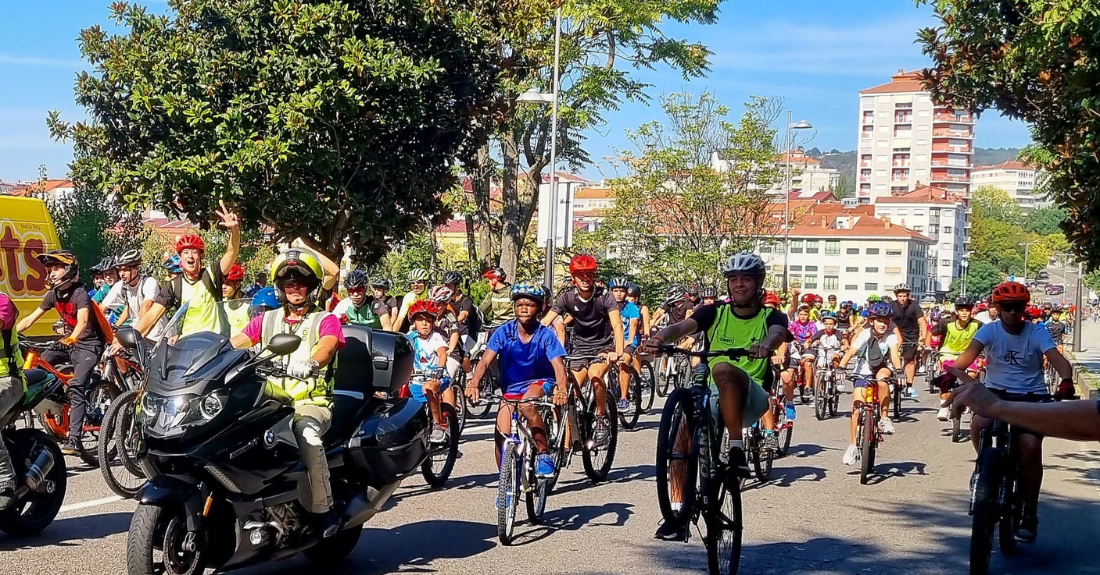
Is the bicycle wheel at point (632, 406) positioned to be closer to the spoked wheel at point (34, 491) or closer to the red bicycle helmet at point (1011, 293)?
the red bicycle helmet at point (1011, 293)

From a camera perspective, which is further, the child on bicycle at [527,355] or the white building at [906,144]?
the white building at [906,144]

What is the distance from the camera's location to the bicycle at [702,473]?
662 centimetres

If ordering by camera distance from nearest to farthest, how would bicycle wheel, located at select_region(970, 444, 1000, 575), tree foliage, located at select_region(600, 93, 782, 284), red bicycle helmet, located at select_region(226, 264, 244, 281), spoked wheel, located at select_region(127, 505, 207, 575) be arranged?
spoked wheel, located at select_region(127, 505, 207, 575)
bicycle wheel, located at select_region(970, 444, 1000, 575)
red bicycle helmet, located at select_region(226, 264, 244, 281)
tree foliage, located at select_region(600, 93, 782, 284)

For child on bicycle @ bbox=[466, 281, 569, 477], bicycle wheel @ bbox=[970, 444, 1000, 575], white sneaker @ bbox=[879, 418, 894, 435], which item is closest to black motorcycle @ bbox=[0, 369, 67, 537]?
child on bicycle @ bbox=[466, 281, 569, 477]

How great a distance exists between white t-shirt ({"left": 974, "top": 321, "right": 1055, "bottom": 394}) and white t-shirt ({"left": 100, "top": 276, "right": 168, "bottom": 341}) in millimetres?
7103

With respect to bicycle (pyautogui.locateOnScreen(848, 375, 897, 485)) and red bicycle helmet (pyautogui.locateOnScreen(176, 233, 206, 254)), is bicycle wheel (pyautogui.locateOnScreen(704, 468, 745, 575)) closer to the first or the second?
bicycle (pyautogui.locateOnScreen(848, 375, 897, 485))

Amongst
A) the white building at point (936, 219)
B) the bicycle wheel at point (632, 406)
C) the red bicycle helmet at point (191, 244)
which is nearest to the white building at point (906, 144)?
the white building at point (936, 219)

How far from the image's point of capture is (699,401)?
6762 millimetres

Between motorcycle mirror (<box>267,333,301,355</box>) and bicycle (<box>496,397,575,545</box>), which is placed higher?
motorcycle mirror (<box>267,333,301,355</box>)

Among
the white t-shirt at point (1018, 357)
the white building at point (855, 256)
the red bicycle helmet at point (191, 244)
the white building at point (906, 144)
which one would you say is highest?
the white building at point (906, 144)

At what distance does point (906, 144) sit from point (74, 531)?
593 ft

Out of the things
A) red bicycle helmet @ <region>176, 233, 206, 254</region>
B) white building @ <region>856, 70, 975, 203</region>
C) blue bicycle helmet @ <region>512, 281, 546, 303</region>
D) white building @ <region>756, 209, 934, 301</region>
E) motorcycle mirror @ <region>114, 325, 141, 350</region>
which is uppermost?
white building @ <region>856, 70, 975, 203</region>

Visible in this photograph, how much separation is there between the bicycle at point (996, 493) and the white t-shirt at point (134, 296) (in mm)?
7119

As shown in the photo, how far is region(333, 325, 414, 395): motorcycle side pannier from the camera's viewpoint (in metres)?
7.18
